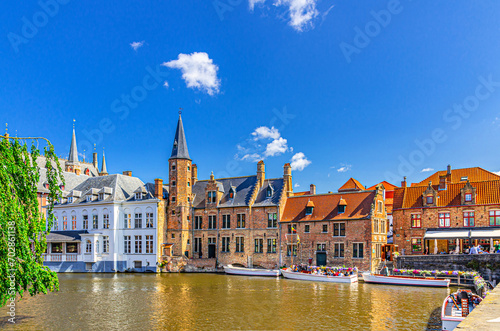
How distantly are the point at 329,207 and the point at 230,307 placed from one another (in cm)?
2243

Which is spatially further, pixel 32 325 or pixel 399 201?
pixel 399 201

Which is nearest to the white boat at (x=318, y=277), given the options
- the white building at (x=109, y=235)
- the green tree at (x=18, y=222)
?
the white building at (x=109, y=235)

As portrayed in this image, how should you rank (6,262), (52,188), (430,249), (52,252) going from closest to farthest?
(6,262)
(52,188)
(430,249)
(52,252)

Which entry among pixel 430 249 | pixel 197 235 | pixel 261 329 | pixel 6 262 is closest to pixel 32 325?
pixel 6 262

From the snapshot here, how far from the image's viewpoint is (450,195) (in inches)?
1636

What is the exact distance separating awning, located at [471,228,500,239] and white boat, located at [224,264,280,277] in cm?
1844

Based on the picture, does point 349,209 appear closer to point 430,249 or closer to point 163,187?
point 430,249

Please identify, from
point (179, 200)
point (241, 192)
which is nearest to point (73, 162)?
point (179, 200)

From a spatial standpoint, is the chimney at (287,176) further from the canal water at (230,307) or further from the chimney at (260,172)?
the canal water at (230,307)

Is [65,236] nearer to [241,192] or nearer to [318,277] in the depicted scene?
[241,192]

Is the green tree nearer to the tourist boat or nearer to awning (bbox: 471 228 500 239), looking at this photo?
the tourist boat

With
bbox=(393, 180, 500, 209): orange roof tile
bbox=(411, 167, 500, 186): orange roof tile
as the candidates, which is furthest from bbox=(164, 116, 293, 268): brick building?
bbox=(411, 167, 500, 186): orange roof tile

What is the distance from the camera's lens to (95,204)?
4847 cm

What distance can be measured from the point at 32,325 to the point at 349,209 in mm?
30655
